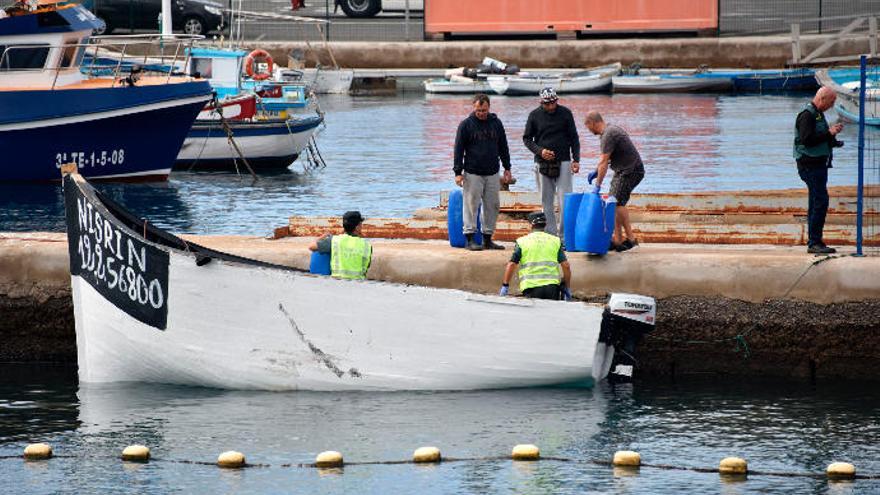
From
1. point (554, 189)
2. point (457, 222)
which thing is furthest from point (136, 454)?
point (554, 189)

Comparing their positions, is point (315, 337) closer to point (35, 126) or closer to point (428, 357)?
point (428, 357)

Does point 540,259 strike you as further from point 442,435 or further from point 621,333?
point 442,435

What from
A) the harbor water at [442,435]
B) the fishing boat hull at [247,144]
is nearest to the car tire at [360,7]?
the fishing boat hull at [247,144]

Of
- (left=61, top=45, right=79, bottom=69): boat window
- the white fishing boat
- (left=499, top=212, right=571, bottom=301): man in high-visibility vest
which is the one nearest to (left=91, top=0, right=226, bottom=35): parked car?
the white fishing boat

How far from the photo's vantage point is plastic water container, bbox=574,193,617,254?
1641 cm

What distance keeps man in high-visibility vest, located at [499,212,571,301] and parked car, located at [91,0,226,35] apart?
135 feet

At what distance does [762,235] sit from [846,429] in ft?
12.1

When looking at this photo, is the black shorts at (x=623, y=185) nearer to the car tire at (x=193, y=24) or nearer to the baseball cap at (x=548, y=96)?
the baseball cap at (x=548, y=96)

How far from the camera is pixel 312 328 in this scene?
15.7 m

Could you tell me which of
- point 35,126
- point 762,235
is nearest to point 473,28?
point 35,126

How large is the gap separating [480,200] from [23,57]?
16767 millimetres

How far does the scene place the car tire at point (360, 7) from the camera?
61.7m

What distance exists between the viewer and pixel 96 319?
16.5m

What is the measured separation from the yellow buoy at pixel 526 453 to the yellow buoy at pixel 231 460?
2.21 meters
